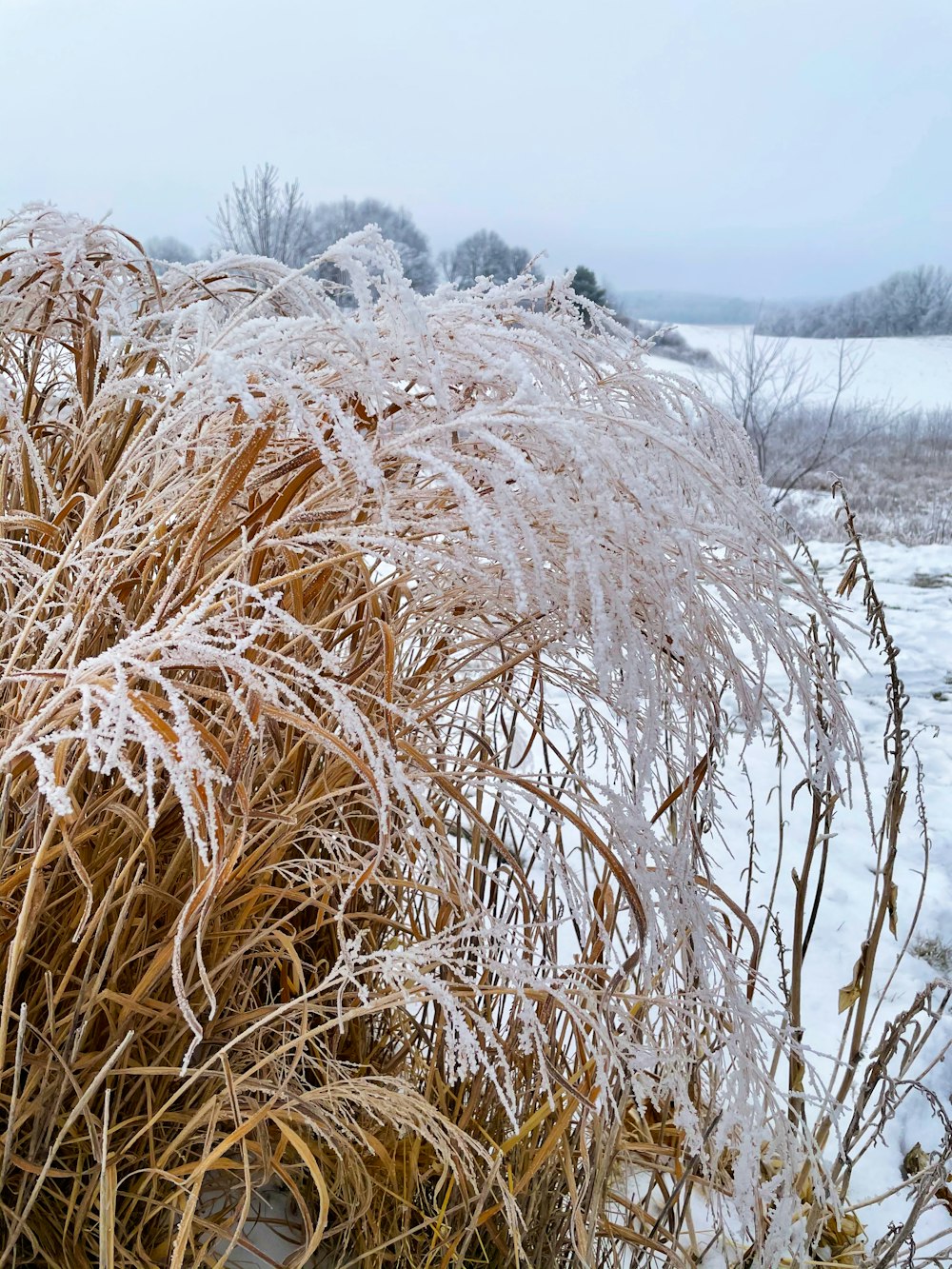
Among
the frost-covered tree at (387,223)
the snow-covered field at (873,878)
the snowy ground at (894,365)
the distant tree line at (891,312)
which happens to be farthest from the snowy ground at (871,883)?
the distant tree line at (891,312)

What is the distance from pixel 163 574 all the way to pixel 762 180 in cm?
4827

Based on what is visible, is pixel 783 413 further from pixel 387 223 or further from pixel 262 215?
pixel 387 223

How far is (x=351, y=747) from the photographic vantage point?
54cm

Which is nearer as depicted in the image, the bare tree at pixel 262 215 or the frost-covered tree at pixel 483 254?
the bare tree at pixel 262 215

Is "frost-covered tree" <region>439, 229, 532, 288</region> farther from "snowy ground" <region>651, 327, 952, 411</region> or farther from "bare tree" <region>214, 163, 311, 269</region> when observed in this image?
"bare tree" <region>214, 163, 311, 269</region>

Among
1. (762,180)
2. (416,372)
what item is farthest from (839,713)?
(762,180)

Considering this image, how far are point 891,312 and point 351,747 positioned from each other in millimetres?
23953

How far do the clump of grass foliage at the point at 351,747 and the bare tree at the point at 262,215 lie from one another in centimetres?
1092

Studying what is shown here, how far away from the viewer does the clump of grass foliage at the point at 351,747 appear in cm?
Result: 45

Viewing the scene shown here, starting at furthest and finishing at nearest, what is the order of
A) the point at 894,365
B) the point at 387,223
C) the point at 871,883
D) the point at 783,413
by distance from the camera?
the point at 894,365 < the point at 387,223 < the point at 783,413 < the point at 871,883

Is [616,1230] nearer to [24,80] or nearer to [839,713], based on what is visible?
[839,713]

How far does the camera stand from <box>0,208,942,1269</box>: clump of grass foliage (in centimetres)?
45

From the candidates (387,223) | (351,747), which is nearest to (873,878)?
(351,747)

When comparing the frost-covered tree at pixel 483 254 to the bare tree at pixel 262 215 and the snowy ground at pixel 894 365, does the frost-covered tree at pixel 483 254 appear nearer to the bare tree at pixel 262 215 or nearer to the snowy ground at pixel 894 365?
the snowy ground at pixel 894 365
